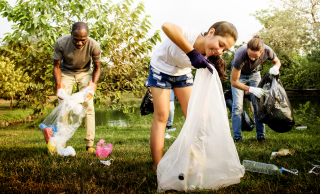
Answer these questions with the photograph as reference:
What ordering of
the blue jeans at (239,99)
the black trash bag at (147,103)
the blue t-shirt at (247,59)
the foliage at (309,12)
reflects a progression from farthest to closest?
the foliage at (309,12) < the blue jeans at (239,99) < the black trash bag at (147,103) < the blue t-shirt at (247,59)

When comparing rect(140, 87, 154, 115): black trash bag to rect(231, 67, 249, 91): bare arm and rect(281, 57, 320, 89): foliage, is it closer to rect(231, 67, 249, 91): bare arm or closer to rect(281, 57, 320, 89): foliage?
rect(231, 67, 249, 91): bare arm

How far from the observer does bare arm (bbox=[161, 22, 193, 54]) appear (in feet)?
5.71

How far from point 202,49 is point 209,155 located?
87 centimetres

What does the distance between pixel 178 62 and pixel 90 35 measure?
11.7 feet

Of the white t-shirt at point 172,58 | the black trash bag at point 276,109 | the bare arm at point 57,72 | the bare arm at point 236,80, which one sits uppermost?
the white t-shirt at point 172,58

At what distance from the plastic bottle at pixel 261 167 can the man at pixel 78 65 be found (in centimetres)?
184

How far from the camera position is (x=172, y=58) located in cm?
204

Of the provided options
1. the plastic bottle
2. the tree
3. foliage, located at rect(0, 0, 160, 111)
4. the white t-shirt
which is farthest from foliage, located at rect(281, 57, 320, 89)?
the white t-shirt

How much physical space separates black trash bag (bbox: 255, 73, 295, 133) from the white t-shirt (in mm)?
1378

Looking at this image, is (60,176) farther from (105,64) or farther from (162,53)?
(105,64)

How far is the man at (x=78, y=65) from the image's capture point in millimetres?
2836

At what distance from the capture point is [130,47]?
18.7 ft

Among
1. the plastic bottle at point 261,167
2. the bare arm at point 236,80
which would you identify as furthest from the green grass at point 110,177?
the bare arm at point 236,80

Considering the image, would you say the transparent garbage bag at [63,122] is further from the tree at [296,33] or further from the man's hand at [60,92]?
the tree at [296,33]
